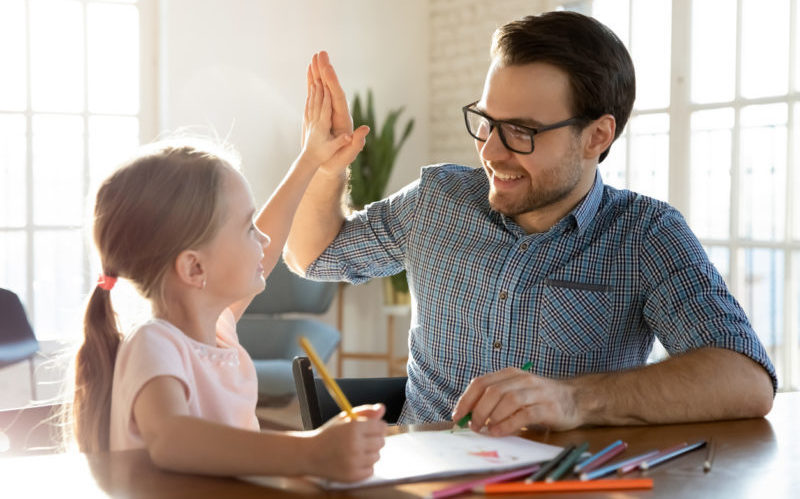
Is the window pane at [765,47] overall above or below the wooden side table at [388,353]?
above

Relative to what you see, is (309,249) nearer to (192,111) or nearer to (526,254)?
(526,254)

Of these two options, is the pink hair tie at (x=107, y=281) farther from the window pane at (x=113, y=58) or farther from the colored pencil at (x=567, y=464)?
the window pane at (x=113, y=58)

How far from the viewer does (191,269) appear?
137 centimetres

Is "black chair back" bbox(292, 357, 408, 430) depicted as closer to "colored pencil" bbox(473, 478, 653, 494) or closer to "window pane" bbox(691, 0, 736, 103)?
"colored pencil" bbox(473, 478, 653, 494)

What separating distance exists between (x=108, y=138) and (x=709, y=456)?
4446 mm

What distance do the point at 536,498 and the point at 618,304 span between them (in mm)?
943

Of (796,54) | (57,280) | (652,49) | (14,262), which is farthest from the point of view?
(57,280)

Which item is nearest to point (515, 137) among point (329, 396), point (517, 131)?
point (517, 131)

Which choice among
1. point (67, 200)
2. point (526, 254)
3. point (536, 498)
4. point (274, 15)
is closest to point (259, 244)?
point (536, 498)

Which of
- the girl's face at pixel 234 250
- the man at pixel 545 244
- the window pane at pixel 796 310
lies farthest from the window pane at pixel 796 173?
the girl's face at pixel 234 250

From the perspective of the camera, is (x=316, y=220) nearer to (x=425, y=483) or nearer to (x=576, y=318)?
(x=576, y=318)

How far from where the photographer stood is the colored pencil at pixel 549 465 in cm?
111

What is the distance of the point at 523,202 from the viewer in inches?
79.0

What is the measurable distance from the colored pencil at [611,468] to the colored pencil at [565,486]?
3cm
